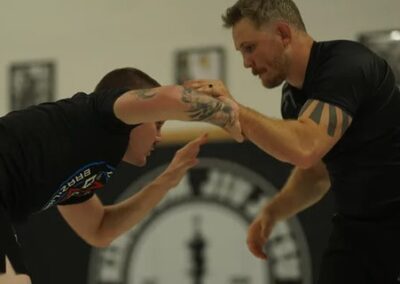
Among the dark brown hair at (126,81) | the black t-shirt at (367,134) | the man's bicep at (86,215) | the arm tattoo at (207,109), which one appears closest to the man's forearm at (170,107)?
the arm tattoo at (207,109)

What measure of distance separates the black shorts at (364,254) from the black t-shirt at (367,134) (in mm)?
43

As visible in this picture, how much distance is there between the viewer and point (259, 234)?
7.30ft

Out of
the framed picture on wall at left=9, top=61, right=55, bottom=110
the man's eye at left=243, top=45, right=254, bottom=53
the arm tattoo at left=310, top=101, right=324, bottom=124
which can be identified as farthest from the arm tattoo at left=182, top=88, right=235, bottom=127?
the framed picture on wall at left=9, top=61, right=55, bottom=110

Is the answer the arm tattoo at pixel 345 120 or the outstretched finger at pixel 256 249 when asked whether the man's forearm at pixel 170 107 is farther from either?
the outstretched finger at pixel 256 249

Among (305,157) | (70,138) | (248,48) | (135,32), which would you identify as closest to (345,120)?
(305,157)

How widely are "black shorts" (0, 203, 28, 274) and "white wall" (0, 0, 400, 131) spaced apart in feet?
6.26

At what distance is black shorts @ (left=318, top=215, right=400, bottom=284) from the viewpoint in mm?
1919

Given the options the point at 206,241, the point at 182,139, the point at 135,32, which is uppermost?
the point at 135,32

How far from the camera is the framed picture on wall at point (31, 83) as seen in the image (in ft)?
12.1

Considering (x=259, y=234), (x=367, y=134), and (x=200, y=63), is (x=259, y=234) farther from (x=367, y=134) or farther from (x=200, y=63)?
(x=200, y=63)

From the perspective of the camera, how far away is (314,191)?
2285 mm

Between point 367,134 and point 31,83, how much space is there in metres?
2.24

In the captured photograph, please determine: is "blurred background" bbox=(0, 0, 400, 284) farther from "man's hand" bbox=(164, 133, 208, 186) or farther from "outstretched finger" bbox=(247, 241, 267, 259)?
"man's hand" bbox=(164, 133, 208, 186)

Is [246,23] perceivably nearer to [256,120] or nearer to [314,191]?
[256,120]
